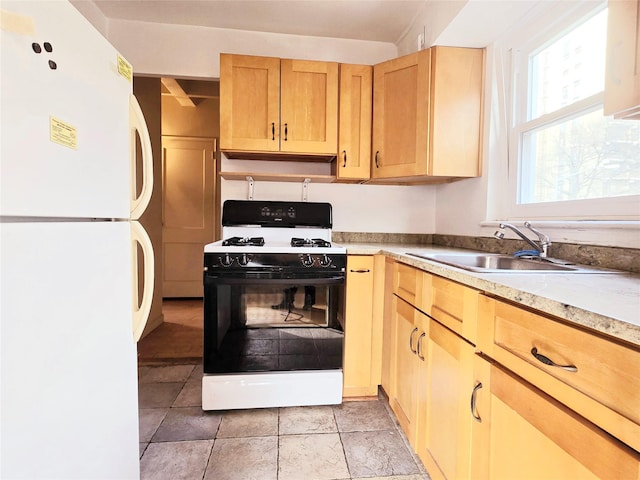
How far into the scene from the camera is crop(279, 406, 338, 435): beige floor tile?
1.65 m

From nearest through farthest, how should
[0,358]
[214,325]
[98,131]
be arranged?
[0,358] < [98,131] < [214,325]

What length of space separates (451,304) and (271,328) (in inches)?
40.6

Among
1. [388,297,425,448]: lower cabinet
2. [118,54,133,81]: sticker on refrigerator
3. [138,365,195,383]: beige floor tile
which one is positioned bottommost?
[138,365,195,383]: beige floor tile

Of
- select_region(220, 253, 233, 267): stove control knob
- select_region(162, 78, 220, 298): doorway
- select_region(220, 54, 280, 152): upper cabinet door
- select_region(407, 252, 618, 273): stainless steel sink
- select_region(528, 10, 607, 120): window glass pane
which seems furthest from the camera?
select_region(162, 78, 220, 298): doorway

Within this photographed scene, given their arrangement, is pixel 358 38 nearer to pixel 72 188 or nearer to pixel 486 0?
pixel 486 0

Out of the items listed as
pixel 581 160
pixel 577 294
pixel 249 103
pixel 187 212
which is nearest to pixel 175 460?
pixel 577 294

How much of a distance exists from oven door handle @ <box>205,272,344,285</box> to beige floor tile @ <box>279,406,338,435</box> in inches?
28.3

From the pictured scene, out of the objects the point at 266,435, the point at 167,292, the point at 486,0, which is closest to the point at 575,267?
the point at 486,0

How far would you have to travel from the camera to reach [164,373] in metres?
2.23

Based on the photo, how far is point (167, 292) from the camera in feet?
14.1

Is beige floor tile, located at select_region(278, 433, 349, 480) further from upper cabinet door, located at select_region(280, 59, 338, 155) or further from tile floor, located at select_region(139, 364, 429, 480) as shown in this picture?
→ upper cabinet door, located at select_region(280, 59, 338, 155)

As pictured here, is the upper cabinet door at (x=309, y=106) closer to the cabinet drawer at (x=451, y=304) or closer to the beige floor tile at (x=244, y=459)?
the cabinet drawer at (x=451, y=304)

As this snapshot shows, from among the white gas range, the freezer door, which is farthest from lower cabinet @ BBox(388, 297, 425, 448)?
the freezer door

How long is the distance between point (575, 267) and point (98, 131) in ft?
5.33
